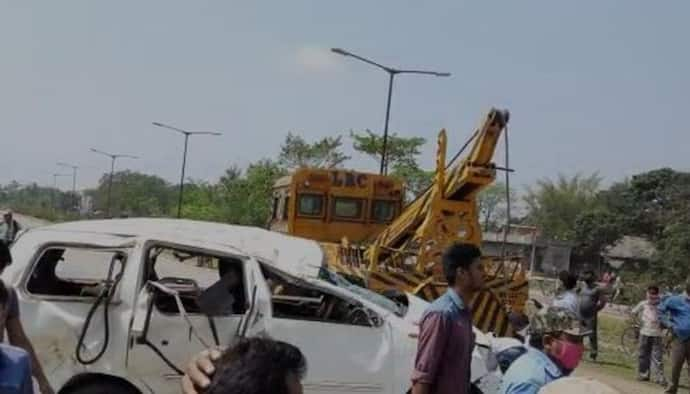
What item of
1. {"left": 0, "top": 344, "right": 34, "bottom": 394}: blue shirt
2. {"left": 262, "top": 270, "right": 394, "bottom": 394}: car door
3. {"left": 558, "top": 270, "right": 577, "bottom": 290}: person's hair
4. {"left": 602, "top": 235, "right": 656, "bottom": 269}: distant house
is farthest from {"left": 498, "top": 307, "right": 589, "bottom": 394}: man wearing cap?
{"left": 602, "top": 235, "right": 656, "bottom": 269}: distant house

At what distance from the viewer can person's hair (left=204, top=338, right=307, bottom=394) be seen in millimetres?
1857

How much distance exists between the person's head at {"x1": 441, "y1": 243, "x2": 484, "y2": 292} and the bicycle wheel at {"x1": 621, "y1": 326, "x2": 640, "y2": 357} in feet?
47.9

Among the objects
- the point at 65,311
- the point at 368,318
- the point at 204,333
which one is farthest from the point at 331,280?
the point at 65,311

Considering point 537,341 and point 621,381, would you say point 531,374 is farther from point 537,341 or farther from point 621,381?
point 621,381

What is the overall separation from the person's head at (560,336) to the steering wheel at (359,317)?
312 cm

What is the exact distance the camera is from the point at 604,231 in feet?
220

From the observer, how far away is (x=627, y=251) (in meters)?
70.9

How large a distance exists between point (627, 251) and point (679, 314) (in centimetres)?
6026

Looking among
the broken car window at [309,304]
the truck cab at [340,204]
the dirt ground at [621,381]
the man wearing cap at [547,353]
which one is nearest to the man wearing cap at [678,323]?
the dirt ground at [621,381]

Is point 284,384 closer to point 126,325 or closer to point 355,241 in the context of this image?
point 126,325

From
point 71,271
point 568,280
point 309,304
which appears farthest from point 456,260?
point 568,280

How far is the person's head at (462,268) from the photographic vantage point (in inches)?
187

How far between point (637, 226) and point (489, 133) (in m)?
52.7

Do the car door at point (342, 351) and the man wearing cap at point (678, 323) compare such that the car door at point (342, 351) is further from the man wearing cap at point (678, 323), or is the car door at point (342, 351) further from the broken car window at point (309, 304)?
the man wearing cap at point (678, 323)
